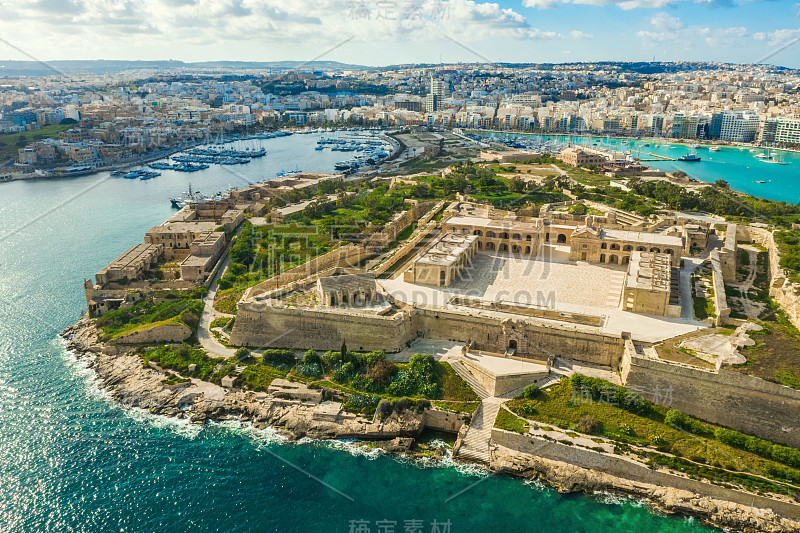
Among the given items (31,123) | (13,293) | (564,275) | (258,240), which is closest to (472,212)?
(564,275)

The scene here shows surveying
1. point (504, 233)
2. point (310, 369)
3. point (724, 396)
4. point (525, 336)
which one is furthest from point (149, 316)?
point (724, 396)

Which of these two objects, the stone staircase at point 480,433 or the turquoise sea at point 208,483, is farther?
the stone staircase at point 480,433

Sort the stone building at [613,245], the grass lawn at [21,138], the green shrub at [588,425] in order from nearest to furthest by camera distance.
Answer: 1. the green shrub at [588,425]
2. the stone building at [613,245]
3. the grass lawn at [21,138]

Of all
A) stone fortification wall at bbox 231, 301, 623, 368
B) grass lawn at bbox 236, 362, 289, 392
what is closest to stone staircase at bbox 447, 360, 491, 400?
stone fortification wall at bbox 231, 301, 623, 368

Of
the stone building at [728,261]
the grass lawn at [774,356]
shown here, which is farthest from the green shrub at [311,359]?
the stone building at [728,261]

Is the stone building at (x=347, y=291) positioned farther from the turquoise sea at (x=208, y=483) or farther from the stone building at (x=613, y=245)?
the stone building at (x=613, y=245)
